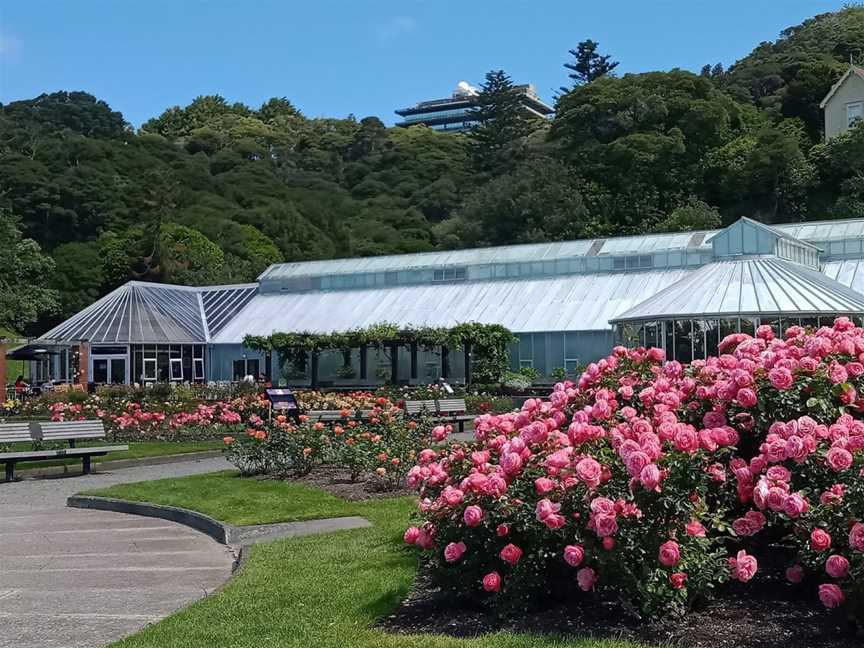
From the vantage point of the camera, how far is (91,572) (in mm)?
9266

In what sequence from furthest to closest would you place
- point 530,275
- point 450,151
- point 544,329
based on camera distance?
point 450,151
point 530,275
point 544,329

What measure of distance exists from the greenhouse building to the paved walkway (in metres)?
19.1

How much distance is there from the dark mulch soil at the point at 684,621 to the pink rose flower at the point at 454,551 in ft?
1.27

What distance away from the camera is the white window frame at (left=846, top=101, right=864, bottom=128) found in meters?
61.1

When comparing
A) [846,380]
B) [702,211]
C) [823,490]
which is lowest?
[823,490]

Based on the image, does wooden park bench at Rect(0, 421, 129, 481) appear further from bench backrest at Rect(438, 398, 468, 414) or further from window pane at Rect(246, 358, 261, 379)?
window pane at Rect(246, 358, 261, 379)

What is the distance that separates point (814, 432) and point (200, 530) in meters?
7.63

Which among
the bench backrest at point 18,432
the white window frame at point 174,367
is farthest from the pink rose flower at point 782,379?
the white window frame at point 174,367

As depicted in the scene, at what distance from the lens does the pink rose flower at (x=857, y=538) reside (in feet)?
17.0

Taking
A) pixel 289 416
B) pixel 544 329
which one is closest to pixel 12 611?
pixel 289 416

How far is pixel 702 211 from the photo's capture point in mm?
57250

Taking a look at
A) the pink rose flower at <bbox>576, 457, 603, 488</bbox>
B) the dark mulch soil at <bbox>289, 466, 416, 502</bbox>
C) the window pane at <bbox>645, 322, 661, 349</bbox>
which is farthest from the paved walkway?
the window pane at <bbox>645, 322, 661, 349</bbox>

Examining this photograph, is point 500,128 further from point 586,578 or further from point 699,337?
point 586,578

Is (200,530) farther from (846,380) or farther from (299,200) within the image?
(299,200)
